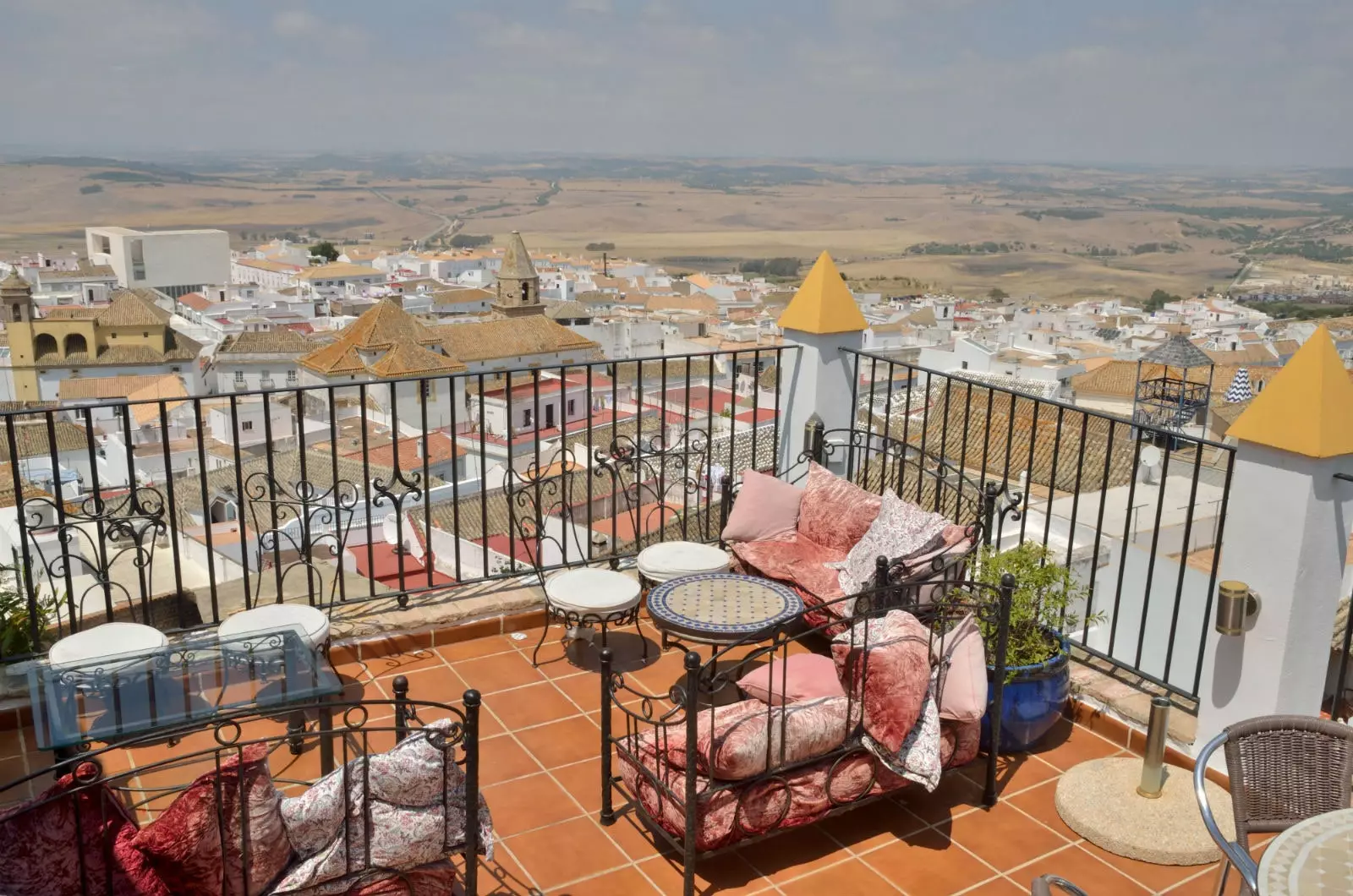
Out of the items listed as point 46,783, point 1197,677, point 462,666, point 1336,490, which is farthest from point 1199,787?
point 46,783

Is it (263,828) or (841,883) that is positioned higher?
(263,828)

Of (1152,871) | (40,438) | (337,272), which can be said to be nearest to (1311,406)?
(1152,871)

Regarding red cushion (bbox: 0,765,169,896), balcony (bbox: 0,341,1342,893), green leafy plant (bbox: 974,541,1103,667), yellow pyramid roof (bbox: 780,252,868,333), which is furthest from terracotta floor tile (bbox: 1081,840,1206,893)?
yellow pyramid roof (bbox: 780,252,868,333)

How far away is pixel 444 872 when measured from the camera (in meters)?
2.54

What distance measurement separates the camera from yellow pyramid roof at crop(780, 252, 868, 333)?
534cm

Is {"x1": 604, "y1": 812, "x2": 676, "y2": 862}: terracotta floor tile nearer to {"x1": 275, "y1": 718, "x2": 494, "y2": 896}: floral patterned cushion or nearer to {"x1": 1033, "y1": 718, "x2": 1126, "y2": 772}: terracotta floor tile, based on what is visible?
{"x1": 275, "y1": 718, "x2": 494, "y2": 896}: floral patterned cushion

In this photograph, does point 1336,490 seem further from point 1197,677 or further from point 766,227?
point 766,227

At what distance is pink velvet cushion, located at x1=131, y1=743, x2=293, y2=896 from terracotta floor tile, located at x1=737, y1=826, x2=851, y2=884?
5.03 ft

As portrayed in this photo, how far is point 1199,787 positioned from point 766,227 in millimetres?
200459

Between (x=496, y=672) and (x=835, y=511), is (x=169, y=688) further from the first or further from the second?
(x=835, y=511)

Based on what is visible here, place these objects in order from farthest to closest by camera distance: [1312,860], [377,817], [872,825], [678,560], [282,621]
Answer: [678,560] → [282,621] → [872,825] → [377,817] → [1312,860]

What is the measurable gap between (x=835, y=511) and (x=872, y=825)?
5.14ft

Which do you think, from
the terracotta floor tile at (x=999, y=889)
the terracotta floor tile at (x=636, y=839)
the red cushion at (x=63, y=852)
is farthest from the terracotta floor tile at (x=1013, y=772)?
the red cushion at (x=63, y=852)

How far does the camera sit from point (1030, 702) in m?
3.77
